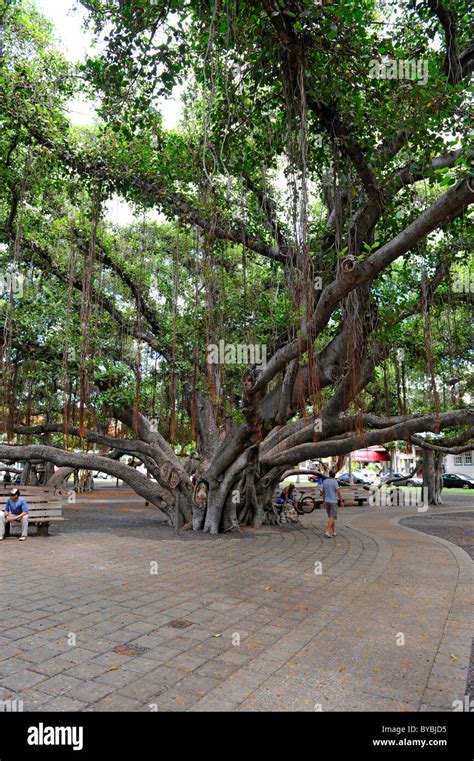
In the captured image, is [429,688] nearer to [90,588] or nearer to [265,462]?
[90,588]

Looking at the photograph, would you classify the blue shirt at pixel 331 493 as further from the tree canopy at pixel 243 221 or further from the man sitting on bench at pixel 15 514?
the man sitting on bench at pixel 15 514

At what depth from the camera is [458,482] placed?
36031mm

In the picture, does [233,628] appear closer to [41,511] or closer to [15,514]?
[15,514]

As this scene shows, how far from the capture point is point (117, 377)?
11.2m

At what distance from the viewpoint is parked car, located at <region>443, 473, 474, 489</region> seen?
35.4 metres

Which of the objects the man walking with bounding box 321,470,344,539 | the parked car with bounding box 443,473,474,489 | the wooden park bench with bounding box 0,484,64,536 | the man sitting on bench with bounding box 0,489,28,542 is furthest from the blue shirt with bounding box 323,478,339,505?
the parked car with bounding box 443,473,474,489

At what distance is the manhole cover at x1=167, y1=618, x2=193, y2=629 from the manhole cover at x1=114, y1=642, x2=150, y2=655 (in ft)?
1.92

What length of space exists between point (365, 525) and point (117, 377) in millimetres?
7887

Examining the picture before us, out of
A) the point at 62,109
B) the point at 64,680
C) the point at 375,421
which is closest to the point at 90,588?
the point at 64,680

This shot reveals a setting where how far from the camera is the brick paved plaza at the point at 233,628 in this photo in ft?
10.7

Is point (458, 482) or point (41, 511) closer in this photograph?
point (41, 511)

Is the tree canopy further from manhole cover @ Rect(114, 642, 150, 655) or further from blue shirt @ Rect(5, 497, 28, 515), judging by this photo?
manhole cover @ Rect(114, 642, 150, 655)

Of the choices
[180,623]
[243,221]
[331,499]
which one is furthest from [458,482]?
[180,623]

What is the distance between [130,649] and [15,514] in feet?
23.2
